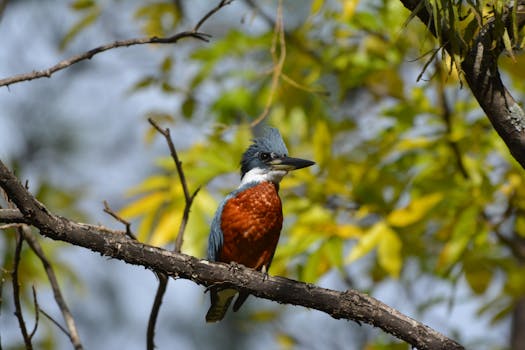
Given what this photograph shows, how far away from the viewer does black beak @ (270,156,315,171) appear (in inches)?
158

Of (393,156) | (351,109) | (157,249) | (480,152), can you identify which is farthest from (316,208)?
(351,109)

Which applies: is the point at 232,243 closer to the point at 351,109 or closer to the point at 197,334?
the point at 351,109

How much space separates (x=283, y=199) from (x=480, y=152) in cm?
103

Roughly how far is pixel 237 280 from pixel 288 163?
169 centimetres

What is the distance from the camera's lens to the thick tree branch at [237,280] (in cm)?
226

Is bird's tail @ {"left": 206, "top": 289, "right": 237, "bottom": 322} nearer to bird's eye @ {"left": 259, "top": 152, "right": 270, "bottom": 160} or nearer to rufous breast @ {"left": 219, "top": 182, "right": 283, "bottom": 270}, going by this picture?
rufous breast @ {"left": 219, "top": 182, "right": 283, "bottom": 270}

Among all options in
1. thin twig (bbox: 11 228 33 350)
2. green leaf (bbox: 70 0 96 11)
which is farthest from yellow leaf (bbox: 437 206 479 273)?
green leaf (bbox: 70 0 96 11)

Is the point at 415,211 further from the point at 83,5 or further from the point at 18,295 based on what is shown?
the point at 83,5

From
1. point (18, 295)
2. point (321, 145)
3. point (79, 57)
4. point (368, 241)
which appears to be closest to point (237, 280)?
point (18, 295)

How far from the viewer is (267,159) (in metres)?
4.38

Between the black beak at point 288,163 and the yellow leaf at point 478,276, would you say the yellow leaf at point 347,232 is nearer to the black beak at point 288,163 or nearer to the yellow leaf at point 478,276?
the black beak at point 288,163

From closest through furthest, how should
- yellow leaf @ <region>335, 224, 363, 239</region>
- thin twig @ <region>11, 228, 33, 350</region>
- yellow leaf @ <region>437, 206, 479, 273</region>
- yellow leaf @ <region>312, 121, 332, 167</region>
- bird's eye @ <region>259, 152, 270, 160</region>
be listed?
thin twig @ <region>11, 228, 33, 350</region> → yellow leaf @ <region>437, 206, 479, 273</region> → yellow leaf @ <region>335, 224, 363, 239</region> → yellow leaf @ <region>312, 121, 332, 167</region> → bird's eye @ <region>259, 152, 270, 160</region>

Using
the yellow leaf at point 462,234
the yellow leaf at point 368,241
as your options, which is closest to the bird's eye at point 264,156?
the yellow leaf at point 368,241

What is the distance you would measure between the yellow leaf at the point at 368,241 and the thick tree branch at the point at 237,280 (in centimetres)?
110
